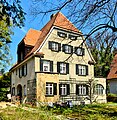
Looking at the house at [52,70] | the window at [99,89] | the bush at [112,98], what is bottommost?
the bush at [112,98]

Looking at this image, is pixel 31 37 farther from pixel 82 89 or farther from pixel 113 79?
pixel 113 79

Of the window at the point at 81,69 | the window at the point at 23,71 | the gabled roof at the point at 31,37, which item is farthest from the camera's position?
the window at the point at 81,69

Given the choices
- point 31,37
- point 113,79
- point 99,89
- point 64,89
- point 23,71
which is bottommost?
point 99,89

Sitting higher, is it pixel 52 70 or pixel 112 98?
pixel 52 70

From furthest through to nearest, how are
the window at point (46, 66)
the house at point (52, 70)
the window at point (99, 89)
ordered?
1. the window at point (99, 89)
2. the window at point (46, 66)
3. the house at point (52, 70)

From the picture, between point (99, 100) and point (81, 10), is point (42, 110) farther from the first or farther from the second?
point (99, 100)

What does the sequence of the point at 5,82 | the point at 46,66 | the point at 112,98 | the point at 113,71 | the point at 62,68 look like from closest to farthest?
the point at 46,66 < the point at 62,68 < the point at 112,98 < the point at 5,82 < the point at 113,71

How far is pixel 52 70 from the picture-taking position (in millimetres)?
28203

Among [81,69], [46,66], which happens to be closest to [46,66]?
[46,66]

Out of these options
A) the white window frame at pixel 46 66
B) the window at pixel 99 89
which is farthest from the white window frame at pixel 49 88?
the window at pixel 99 89

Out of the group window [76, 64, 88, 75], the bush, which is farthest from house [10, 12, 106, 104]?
the bush

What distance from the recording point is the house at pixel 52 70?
2659 cm

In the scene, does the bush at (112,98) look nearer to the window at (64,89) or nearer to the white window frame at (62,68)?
the window at (64,89)

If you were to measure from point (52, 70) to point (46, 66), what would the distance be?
3.00ft
